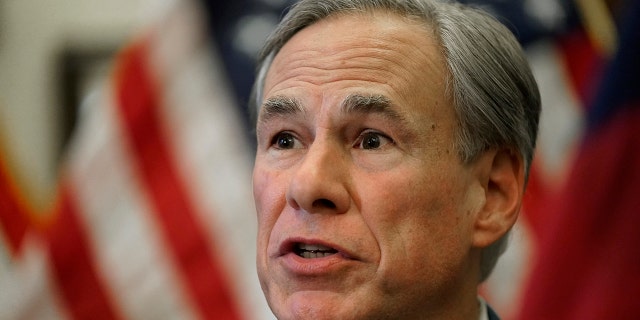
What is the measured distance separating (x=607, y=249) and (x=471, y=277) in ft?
0.85

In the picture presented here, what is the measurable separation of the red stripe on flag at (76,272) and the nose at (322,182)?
1.41 meters

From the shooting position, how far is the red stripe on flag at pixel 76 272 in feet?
9.55

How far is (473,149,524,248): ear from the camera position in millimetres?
1805

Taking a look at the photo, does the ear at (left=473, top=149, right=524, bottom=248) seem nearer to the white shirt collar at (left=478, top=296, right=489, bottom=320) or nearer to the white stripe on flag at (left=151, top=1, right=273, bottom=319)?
the white shirt collar at (left=478, top=296, right=489, bottom=320)

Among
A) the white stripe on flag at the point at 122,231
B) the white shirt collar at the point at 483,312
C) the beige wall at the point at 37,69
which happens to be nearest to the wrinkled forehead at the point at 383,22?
the white shirt collar at the point at 483,312

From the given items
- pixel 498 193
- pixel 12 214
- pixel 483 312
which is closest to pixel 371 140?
pixel 498 193

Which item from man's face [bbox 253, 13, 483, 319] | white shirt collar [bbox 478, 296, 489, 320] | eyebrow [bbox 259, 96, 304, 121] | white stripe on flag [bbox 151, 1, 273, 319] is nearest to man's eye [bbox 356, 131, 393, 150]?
man's face [bbox 253, 13, 483, 319]

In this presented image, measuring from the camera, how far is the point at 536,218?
2793mm

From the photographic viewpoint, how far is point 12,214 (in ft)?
11.2

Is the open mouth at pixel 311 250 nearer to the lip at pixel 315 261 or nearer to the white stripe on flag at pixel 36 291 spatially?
the lip at pixel 315 261

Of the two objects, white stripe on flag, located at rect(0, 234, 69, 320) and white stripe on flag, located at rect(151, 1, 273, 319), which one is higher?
white stripe on flag, located at rect(151, 1, 273, 319)

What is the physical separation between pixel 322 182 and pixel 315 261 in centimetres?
14

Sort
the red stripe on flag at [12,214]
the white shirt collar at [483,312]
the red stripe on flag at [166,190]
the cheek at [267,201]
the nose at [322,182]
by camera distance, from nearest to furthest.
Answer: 1. the nose at [322,182]
2. the cheek at [267,201]
3. the white shirt collar at [483,312]
4. the red stripe on flag at [166,190]
5. the red stripe on flag at [12,214]

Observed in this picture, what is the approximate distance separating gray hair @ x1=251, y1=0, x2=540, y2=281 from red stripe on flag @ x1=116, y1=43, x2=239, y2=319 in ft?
3.71
